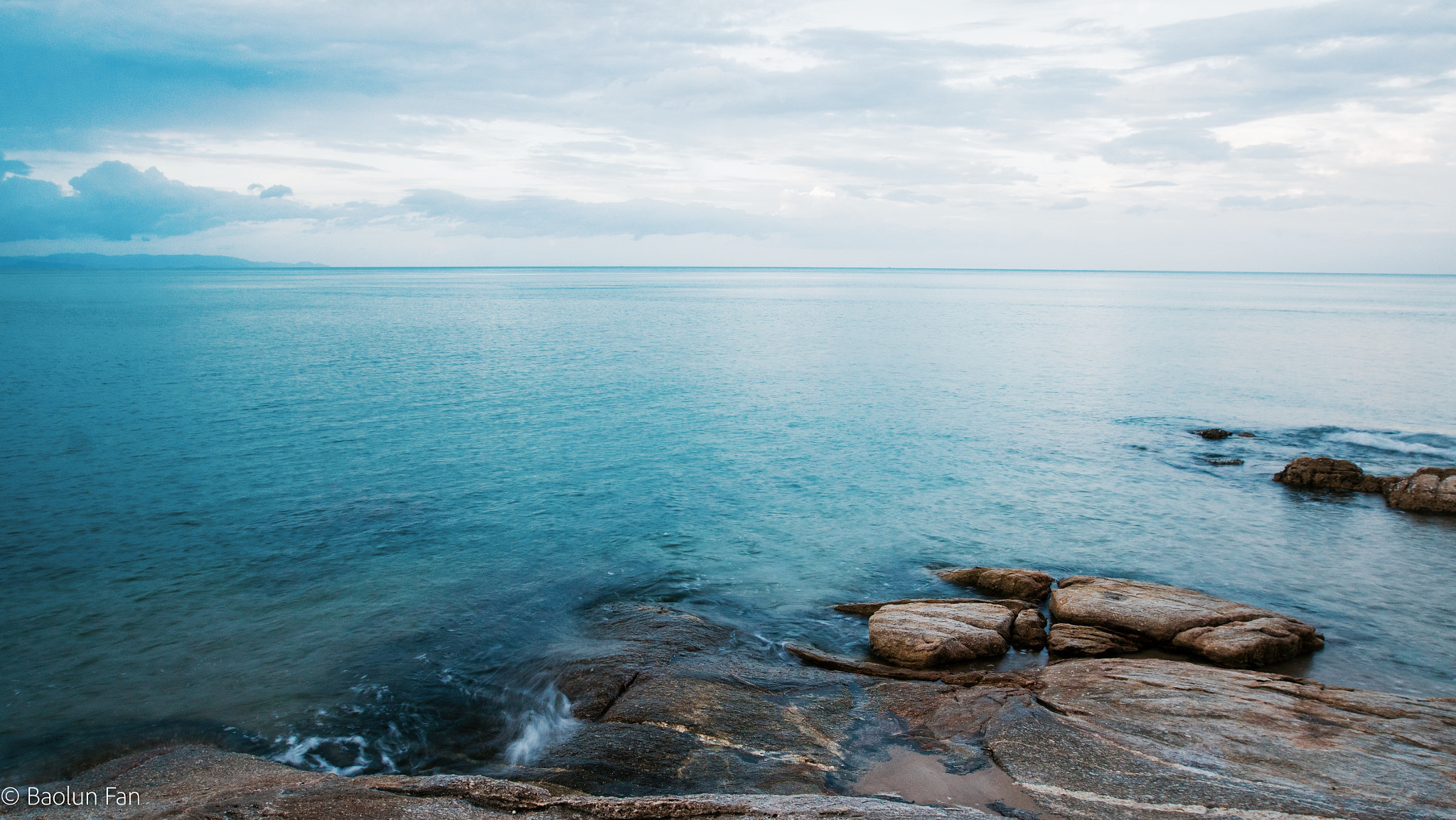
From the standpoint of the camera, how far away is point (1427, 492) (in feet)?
89.0

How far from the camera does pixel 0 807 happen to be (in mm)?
10969

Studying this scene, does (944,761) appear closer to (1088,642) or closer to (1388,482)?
(1088,642)

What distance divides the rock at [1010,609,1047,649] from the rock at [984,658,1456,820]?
2.01 metres

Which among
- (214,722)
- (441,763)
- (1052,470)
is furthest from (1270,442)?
(214,722)

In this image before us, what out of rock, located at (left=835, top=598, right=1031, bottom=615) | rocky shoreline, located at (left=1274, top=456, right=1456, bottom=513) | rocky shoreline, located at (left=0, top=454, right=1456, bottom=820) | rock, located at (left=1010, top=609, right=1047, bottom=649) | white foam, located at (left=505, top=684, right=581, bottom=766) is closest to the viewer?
rocky shoreline, located at (left=0, top=454, right=1456, bottom=820)

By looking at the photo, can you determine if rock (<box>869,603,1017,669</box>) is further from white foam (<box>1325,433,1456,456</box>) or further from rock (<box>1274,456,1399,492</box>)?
white foam (<box>1325,433,1456,456</box>)

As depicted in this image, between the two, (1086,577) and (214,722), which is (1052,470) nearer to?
(1086,577)

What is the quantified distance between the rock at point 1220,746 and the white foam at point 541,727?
23.7 ft

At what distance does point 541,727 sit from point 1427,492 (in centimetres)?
3153

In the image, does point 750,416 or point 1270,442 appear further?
point 750,416

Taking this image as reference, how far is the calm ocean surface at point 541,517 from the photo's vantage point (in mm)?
15547

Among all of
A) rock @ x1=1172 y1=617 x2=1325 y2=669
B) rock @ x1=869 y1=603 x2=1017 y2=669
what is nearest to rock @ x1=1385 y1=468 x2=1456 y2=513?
rock @ x1=1172 y1=617 x2=1325 y2=669

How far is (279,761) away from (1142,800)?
44.1 ft

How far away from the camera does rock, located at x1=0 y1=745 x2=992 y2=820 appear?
9609 millimetres
